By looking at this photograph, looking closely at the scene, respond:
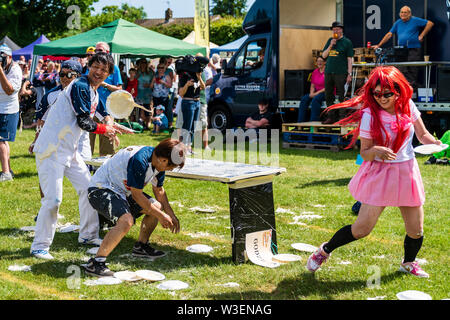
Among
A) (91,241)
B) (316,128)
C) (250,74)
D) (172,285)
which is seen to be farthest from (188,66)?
(172,285)

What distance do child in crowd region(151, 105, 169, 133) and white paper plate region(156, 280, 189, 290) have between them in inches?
449

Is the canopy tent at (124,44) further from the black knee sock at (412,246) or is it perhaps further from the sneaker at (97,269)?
the black knee sock at (412,246)

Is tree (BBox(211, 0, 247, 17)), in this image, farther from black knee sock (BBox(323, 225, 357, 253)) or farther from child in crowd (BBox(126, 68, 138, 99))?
black knee sock (BBox(323, 225, 357, 253))

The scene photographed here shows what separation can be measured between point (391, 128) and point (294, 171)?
18.1 ft

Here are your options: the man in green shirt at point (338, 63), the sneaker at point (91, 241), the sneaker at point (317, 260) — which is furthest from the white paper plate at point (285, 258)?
the man in green shirt at point (338, 63)

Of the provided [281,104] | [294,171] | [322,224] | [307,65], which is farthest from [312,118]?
[322,224]

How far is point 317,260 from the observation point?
185 inches

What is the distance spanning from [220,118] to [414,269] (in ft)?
34.9

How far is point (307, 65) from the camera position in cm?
1471

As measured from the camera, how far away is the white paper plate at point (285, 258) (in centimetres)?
518

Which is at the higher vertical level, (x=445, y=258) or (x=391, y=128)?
(x=391, y=128)

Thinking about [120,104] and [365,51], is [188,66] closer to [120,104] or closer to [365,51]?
[120,104]

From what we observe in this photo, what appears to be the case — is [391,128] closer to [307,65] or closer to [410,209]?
[410,209]

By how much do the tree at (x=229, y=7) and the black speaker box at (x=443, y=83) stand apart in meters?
84.5
